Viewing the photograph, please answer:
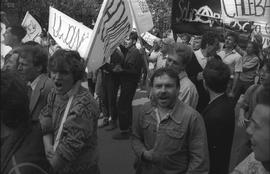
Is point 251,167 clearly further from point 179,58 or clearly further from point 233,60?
point 233,60

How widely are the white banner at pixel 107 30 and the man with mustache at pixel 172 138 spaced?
3.30 ft

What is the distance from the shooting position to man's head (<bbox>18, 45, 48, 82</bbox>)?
11.9 feet

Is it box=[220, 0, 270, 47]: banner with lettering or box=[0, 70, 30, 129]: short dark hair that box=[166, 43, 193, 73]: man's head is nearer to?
box=[0, 70, 30, 129]: short dark hair

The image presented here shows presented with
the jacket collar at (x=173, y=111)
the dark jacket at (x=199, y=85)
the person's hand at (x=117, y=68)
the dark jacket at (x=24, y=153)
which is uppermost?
the dark jacket at (x=24, y=153)

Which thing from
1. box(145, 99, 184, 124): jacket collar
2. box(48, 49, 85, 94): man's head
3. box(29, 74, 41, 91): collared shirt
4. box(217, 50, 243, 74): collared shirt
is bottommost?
box(217, 50, 243, 74): collared shirt

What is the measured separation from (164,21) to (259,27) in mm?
21865

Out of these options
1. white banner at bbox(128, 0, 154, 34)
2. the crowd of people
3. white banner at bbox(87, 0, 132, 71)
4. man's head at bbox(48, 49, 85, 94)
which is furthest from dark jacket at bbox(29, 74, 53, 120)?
white banner at bbox(128, 0, 154, 34)

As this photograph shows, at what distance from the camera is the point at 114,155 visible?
253 inches

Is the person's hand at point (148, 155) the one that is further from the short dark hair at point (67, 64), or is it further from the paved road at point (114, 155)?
the paved road at point (114, 155)

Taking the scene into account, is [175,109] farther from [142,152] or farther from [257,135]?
[257,135]

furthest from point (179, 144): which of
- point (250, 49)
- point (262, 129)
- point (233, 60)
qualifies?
point (250, 49)

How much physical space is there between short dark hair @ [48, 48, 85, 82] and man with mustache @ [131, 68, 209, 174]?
1.87ft

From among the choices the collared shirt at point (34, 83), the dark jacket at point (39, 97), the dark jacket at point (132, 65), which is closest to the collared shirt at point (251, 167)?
the dark jacket at point (39, 97)

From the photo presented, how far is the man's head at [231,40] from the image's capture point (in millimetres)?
7500
